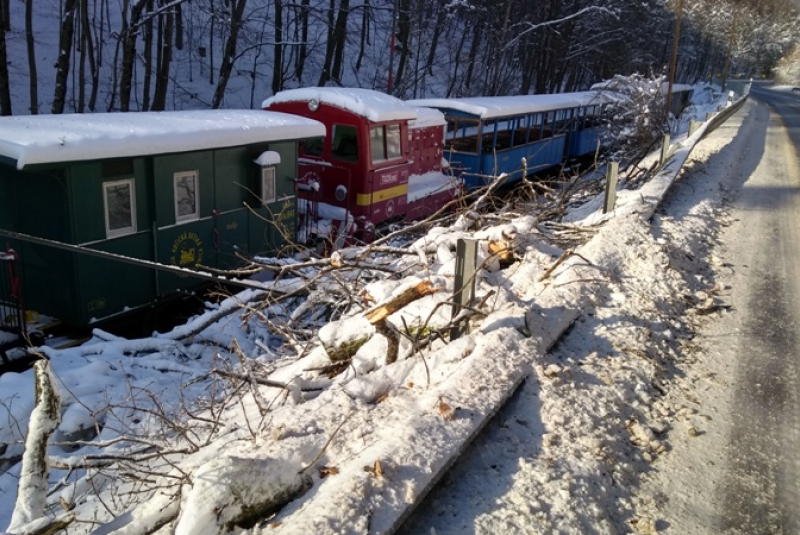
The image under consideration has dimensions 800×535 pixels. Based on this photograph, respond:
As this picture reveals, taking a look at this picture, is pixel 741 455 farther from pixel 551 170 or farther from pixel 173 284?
pixel 551 170

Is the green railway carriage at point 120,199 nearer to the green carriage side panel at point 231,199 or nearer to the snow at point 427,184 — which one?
the green carriage side panel at point 231,199

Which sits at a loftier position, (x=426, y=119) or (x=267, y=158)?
(x=426, y=119)

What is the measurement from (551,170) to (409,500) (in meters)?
20.6

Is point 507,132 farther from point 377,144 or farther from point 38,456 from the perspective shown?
point 38,456

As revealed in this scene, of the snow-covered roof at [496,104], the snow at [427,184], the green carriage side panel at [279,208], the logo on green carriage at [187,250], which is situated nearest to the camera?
the logo on green carriage at [187,250]

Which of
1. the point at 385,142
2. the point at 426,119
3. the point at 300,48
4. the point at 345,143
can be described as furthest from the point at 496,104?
the point at 300,48

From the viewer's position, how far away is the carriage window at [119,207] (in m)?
7.97

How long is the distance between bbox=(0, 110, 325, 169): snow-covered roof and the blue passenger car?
5.58 meters

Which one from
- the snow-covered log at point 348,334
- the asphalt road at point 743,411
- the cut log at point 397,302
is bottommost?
the asphalt road at point 743,411

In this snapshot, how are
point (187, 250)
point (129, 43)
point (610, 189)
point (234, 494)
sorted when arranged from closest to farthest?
point (234, 494)
point (187, 250)
point (610, 189)
point (129, 43)

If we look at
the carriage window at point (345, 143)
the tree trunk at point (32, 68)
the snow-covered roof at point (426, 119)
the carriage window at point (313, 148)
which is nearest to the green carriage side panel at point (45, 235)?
the carriage window at point (345, 143)

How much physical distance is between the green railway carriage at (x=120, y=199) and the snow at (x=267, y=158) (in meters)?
0.02

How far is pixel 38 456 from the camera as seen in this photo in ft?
10.2

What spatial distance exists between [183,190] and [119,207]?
107 centimetres
